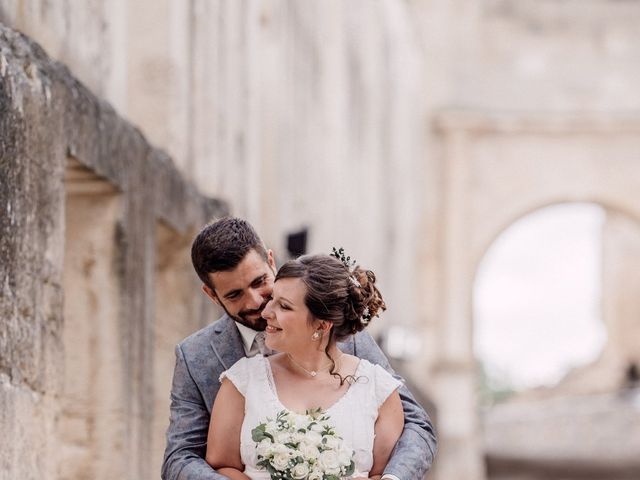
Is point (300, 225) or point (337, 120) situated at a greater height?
point (337, 120)

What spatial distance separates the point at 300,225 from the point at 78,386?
808 cm

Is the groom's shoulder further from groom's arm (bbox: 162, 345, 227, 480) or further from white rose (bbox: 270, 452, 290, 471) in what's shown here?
white rose (bbox: 270, 452, 290, 471)

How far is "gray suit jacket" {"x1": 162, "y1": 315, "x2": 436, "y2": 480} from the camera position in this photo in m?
4.54

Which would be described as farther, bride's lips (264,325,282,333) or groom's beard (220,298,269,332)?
groom's beard (220,298,269,332)

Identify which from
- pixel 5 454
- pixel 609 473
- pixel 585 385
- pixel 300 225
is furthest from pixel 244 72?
pixel 585 385

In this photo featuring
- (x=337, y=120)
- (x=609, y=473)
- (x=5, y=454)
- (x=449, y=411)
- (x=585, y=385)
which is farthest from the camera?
(x=585, y=385)

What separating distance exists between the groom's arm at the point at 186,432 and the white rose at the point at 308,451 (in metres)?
0.29

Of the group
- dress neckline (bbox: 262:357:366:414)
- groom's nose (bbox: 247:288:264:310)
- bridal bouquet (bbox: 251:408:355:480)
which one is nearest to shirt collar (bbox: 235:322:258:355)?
groom's nose (bbox: 247:288:264:310)

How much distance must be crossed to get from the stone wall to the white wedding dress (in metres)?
1.12

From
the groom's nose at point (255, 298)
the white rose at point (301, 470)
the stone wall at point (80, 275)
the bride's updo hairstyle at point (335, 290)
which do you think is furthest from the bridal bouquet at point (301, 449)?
the stone wall at point (80, 275)

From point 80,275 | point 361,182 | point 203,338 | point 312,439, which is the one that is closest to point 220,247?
point 203,338

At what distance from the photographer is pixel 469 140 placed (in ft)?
95.0

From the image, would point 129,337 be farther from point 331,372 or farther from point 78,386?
point 331,372

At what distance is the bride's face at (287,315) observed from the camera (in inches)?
175
